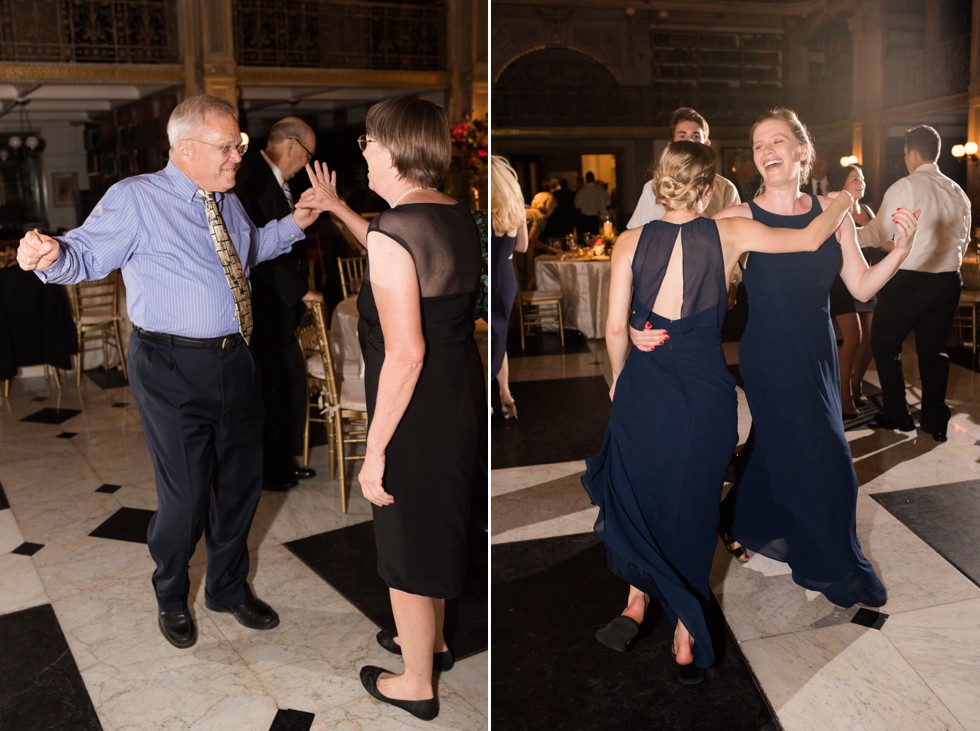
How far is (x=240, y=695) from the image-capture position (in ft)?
9.02

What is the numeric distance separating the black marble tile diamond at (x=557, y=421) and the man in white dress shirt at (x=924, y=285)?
89 cm

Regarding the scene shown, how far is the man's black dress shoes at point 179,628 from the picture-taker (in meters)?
3.02

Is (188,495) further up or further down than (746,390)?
further down

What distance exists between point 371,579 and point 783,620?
5.03 feet

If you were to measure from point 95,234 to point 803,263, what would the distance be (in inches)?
82.3

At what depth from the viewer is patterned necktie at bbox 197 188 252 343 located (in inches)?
109

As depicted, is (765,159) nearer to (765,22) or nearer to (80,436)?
(765,22)

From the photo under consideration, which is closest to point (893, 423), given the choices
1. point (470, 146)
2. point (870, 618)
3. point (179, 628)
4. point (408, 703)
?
point (870, 618)

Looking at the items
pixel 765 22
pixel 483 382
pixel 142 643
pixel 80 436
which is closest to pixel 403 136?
pixel 483 382

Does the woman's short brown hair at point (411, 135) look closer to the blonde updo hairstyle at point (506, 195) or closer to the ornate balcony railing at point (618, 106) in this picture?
the ornate balcony railing at point (618, 106)

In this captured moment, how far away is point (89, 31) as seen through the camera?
486 inches

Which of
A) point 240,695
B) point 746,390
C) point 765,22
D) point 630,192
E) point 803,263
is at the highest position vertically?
point 765,22

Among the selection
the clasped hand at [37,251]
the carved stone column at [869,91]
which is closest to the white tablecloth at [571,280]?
the carved stone column at [869,91]

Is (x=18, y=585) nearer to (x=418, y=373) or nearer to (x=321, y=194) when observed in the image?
(x=321, y=194)
